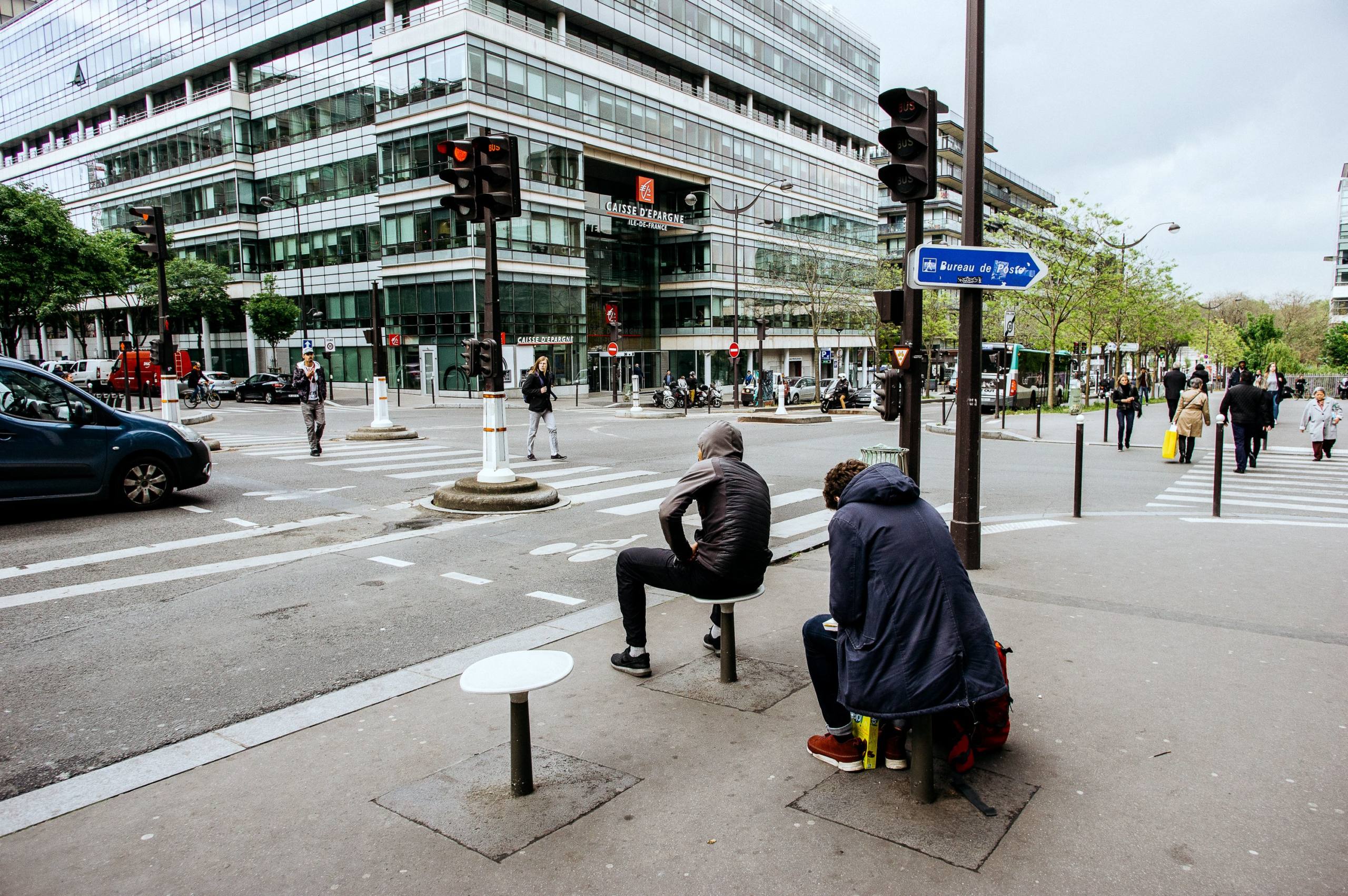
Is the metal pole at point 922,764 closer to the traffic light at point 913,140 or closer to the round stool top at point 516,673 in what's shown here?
the round stool top at point 516,673

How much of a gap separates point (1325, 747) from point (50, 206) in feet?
145

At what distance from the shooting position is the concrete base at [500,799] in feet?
10.7

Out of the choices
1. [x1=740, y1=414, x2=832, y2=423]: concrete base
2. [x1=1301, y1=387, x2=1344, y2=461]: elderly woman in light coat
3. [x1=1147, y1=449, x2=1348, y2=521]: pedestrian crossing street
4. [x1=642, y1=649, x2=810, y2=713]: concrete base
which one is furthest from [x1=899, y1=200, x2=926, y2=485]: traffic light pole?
[x1=740, y1=414, x2=832, y2=423]: concrete base

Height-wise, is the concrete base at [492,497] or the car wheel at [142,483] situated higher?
the car wheel at [142,483]

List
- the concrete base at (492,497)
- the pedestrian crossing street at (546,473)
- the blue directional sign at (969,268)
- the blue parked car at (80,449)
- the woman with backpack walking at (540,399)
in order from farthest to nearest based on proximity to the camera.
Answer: the woman with backpack walking at (540,399)
the pedestrian crossing street at (546,473)
the concrete base at (492,497)
the blue parked car at (80,449)
the blue directional sign at (969,268)

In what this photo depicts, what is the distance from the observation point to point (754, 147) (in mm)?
61469

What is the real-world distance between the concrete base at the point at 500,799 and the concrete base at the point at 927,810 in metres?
0.89

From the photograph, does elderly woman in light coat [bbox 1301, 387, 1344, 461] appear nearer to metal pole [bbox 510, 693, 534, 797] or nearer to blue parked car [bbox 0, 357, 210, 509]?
metal pole [bbox 510, 693, 534, 797]

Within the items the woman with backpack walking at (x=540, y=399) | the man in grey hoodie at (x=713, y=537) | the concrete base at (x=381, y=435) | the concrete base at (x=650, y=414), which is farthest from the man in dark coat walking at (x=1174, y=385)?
the man in grey hoodie at (x=713, y=537)

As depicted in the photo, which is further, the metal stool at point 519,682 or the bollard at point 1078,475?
the bollard at point 1078,475

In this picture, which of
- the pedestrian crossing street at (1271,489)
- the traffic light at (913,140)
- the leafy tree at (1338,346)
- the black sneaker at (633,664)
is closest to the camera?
the black sneaker at (633,664)

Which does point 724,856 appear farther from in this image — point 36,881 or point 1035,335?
point 1035,335

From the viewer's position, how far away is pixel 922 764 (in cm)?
341

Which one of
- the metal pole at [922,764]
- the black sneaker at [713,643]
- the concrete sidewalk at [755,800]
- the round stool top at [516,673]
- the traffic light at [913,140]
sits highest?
the traffic light at [913,140]
